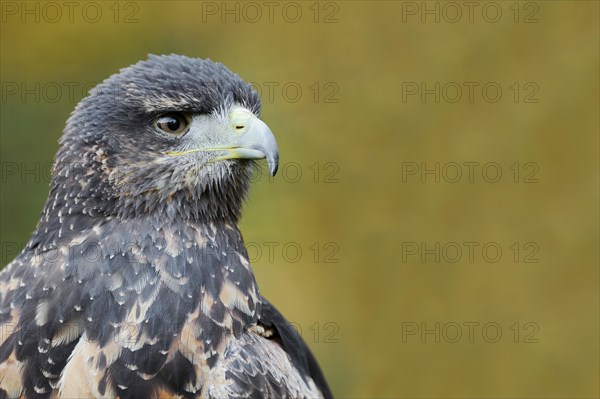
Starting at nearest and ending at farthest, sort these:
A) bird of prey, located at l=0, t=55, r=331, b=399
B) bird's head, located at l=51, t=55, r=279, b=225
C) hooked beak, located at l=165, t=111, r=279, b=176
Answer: bird of prey, located at l=0, t=55, r=331, b=399 → bird's head, located at l=51, t=55, r=279, b=225 → hooked beak, located at l=165, t=111, r=279, b=176

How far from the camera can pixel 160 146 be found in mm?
4473

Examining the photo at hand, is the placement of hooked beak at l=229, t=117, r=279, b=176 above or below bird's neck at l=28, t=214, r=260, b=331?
above

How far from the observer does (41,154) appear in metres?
9.88

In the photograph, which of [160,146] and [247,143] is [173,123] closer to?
[160,146]

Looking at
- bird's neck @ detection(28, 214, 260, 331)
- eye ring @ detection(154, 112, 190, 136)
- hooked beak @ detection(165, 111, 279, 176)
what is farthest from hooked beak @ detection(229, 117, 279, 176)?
bird's neck @ detection(28, 214, 260, 331)

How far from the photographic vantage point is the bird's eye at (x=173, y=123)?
450 cm

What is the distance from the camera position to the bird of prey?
3.98 m

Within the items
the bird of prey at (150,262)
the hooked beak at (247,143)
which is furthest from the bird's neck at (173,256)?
the hooked beak at (247,143)

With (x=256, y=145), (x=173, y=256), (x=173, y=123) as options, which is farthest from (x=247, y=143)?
(x=173, y=256)

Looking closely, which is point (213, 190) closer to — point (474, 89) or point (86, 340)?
point (86, 340)

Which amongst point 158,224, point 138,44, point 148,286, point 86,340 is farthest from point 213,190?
point 138,44

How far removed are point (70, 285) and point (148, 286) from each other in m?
0.37

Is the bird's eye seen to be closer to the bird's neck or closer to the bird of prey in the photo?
the bird of prey

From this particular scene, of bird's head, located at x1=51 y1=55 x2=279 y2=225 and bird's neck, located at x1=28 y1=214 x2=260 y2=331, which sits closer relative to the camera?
bird's neck, located at x1=28 y1=214 x2=260 y2=331
